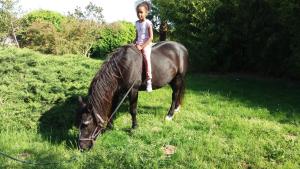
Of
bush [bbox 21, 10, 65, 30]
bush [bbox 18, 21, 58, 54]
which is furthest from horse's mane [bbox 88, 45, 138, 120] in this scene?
bush [bbox 21, 10, 65, 30]

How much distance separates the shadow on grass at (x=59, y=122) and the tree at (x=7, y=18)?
45.4ft

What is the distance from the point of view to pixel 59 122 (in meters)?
7.90

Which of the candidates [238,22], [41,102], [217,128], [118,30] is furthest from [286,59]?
[118,30]

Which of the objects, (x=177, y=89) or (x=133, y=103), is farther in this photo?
(x=177, y=89)

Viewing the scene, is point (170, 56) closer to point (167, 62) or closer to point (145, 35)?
point (167, 62)

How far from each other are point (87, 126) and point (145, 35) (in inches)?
90.8

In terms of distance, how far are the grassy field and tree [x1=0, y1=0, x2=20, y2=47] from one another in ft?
34.1

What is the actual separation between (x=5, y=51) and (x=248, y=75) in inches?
316

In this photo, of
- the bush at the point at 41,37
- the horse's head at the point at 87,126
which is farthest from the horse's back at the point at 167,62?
the bush at the point at 41,37

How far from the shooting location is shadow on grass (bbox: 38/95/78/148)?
750 centimetres

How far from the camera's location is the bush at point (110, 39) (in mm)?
23172

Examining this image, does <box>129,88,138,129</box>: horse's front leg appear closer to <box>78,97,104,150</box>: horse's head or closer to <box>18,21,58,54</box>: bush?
<box>78,97,104,150</box>: horse's head

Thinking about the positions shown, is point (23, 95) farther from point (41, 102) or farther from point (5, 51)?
point (5, 51)

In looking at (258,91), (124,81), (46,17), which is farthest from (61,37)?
(124,81)
